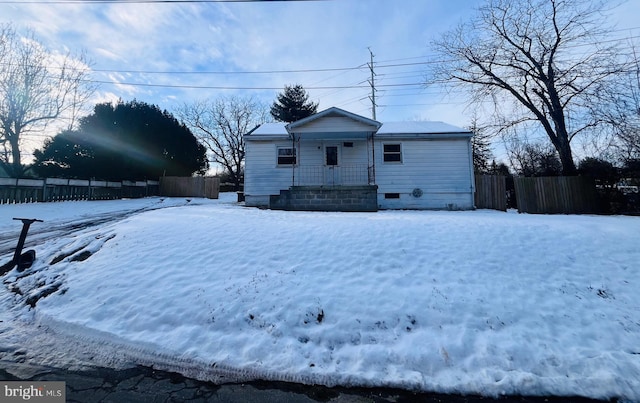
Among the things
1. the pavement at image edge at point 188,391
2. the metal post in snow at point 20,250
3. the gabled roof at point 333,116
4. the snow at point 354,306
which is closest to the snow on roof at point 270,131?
the gabled roof at point 333,116

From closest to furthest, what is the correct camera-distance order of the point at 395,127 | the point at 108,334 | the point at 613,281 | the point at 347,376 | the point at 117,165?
the point at 347,376 < the point at 108,334 < the point at 613,281 < the point at 395,127 < the point at 117,165

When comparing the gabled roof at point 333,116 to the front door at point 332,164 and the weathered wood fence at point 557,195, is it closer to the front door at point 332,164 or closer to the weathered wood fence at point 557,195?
the front door at point 332,164

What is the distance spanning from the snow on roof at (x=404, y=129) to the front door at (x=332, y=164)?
2.20m

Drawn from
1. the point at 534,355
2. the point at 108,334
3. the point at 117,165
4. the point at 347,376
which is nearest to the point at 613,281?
the point at 534,355

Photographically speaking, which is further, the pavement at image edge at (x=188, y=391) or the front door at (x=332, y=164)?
the front door at (x=332, y=164)

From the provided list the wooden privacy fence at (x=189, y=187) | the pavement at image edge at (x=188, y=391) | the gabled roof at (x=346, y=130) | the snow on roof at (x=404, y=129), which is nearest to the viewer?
the pavement at image edge at (x=188, y=391)

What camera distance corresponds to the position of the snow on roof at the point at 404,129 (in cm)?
1295

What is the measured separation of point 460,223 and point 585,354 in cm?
444

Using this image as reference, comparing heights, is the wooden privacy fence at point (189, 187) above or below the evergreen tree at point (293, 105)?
below

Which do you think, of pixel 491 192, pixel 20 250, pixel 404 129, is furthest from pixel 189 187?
pixel 491 192

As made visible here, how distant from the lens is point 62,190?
13.7 m

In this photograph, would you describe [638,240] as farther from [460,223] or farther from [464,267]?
[464,267]

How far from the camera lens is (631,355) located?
2.90 meters

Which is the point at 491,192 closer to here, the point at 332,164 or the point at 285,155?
the point at 332,164
